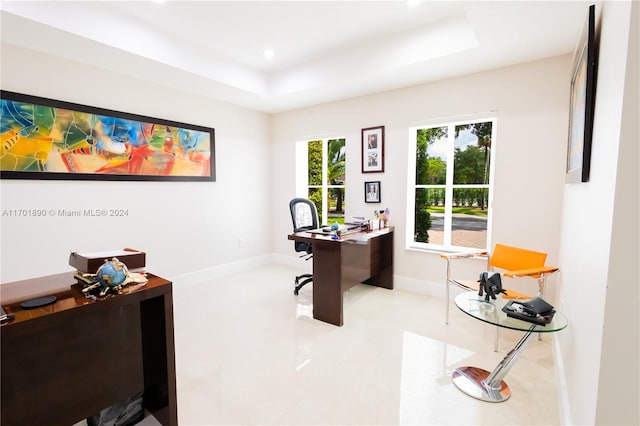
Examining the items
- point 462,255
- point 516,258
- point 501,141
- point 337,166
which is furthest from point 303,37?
point 516,258

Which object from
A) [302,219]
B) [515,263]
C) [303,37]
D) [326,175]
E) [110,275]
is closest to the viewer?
[110,275]

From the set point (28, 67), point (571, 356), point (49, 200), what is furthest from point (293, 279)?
point (28, 67)

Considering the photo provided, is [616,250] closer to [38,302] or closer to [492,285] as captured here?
[492,285]

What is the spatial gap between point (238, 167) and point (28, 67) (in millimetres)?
2411

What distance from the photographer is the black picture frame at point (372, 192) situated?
3936mm

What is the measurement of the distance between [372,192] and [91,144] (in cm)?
320

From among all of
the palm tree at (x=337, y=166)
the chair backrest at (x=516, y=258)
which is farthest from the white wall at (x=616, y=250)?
the palm tree at (x=337, y=166)

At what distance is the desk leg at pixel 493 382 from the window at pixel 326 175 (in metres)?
2.78

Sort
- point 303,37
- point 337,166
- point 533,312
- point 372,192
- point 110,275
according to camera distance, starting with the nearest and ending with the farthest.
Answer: point 110,275
point 533,312
point 303,37
point 372,192
point 337,166

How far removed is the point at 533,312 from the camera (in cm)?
171

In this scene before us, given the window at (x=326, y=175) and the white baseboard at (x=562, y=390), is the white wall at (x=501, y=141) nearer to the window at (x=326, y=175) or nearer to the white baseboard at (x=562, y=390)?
the window at (x=326, y=175)

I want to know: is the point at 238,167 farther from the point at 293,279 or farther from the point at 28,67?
the point at 28,67

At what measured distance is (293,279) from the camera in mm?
4277

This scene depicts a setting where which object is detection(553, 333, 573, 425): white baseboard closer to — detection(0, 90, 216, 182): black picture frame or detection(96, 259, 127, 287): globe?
detection(96, 259, 127, 287): globe
